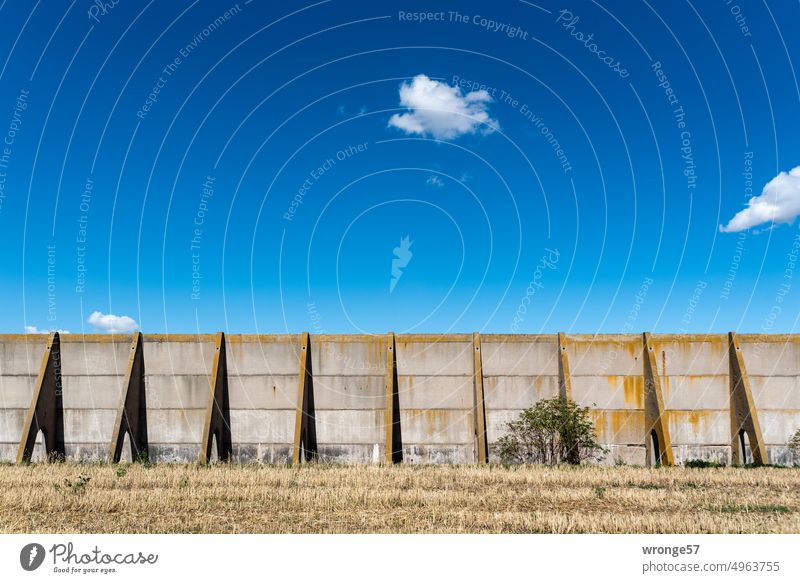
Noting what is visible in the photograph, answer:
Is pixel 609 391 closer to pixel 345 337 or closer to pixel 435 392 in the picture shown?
pixel 435 392

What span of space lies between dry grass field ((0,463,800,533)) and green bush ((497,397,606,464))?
7.74ft

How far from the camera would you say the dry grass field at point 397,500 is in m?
11.4

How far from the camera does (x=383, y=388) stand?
23328 mm

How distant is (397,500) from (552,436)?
9116 mm

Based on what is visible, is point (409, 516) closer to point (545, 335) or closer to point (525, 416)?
point (525, 416)

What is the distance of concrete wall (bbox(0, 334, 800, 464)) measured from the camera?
22.8 metres

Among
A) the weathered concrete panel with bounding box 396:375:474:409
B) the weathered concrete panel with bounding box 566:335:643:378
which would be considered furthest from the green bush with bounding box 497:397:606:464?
the weathered concrete panel with bounding box 396:375:474:409

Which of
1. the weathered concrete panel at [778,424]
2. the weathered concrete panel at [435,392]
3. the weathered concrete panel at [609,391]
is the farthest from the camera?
the weathered concrete panel at [435,392]

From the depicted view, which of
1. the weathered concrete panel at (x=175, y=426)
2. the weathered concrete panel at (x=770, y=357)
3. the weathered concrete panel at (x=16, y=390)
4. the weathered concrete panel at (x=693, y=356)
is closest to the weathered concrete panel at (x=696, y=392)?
the weathered concrete panel at (x=693, y=356)

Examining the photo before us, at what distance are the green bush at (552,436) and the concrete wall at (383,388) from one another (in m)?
0.85

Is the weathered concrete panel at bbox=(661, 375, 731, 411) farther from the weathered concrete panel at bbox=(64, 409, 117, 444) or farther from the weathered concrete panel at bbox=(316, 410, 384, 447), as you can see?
the weathered concrete panel at bbox=(64, 409, 117, 444)

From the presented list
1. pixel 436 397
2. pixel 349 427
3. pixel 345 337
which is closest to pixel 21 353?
pixel 345 337

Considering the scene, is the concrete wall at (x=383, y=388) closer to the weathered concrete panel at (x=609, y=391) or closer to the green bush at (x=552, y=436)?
the weathered concrete panel at (x=609, y=391)

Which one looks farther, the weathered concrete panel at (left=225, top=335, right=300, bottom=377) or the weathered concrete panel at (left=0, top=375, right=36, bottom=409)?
the weathered concrete panel at (left=225, top=335, right=300, bottom=377)
